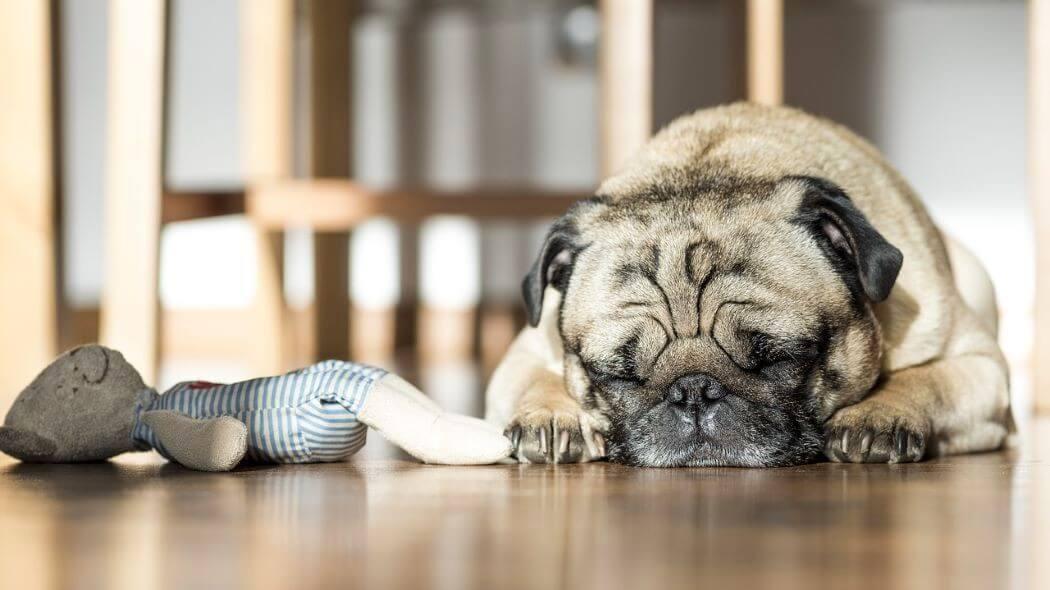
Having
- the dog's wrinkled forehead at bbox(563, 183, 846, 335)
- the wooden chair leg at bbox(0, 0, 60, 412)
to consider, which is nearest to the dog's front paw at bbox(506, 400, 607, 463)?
the dog's wrinkled forehead at bbox(563, 183, 846, 335)

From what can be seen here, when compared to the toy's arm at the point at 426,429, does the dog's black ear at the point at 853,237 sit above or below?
above

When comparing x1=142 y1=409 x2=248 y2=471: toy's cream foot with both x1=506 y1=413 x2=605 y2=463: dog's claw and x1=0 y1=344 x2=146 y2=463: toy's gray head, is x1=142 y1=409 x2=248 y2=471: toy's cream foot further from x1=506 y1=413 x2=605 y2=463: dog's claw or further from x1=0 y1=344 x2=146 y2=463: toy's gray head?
x1=506 y1=413 x2=605 y2=463: dog's claw

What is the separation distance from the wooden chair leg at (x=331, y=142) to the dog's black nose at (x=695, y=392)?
2.06 meters

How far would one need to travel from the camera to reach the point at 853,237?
1.42 meters

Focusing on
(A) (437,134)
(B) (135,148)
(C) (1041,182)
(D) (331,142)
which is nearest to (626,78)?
(C) (1041,182)

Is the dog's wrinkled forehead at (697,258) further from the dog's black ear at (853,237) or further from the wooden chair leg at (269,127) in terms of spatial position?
the wooden chair leg at (269,127)

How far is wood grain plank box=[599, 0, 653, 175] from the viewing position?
2242mm

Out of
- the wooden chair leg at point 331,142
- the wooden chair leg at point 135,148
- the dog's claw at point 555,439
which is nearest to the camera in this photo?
the dog's claw at point 555,439

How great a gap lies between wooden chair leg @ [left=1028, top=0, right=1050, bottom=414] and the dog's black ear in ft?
2.79

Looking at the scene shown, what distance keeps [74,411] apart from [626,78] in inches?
46.2

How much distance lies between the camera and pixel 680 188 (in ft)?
5.16

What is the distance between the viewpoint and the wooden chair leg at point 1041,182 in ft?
7.20

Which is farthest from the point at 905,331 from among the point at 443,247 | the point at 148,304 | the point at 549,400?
the point at 443,247

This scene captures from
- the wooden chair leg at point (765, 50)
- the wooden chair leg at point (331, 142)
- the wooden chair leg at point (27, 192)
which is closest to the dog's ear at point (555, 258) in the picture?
the wooden chair leg at point (27, 192)
